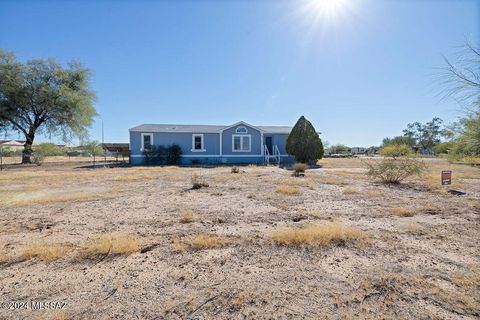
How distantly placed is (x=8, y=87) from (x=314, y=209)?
29280 mm

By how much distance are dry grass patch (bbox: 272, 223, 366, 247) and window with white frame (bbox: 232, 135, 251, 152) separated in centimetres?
1796

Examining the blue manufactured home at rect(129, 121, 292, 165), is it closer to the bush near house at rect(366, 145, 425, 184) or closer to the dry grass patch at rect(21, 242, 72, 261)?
the bush near house at rect(366, 145, 425, 184)

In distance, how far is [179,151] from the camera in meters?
20.7

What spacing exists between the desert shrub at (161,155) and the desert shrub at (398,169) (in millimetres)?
15656

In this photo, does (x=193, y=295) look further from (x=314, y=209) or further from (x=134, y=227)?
(x=314, y=209)

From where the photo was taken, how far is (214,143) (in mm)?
21578

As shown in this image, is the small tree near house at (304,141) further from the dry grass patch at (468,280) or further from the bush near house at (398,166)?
the dry grass patch at (468,280)

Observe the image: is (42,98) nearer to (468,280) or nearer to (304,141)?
(304,141)

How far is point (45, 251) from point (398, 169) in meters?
12.2

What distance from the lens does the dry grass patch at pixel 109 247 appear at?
327 centimetres

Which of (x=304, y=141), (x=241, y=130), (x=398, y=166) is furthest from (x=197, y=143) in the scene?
(x=398, y=166)

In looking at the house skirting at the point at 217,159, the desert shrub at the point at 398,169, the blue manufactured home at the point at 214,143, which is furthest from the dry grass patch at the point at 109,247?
the blue manufactured home at the point at 214,143

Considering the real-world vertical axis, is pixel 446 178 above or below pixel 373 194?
above

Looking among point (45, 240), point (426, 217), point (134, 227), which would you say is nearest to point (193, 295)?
point (134, 227)
